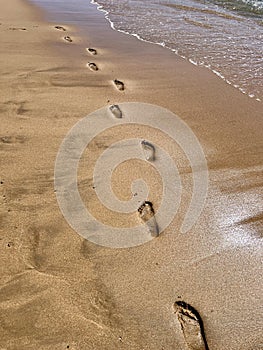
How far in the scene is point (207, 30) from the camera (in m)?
9.28

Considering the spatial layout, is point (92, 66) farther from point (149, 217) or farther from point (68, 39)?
point (149, 217)

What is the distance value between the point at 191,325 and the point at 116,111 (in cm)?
309

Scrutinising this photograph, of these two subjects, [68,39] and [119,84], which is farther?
[68,39]

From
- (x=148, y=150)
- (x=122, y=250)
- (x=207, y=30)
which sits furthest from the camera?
(x=207, y=30)

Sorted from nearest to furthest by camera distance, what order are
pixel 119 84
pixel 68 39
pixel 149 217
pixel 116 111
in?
pixel 149 217
pixel 116 111
pixel 119 84
pixel 68 39

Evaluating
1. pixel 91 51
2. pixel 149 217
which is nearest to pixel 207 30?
pixel 91 51

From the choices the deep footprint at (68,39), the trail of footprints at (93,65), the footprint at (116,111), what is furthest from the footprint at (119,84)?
the deep footprint at (68,39)

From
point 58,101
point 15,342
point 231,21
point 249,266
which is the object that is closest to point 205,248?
point 249,266

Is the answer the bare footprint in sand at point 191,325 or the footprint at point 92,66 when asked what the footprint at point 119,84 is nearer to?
the footprint at point 92,66

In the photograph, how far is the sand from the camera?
7.74ft

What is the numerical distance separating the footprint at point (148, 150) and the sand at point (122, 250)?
16 cm

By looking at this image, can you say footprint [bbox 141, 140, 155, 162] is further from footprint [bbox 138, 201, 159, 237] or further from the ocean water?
the ocean water

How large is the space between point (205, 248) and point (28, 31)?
694 centimetres

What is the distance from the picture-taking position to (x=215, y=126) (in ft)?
15.4
